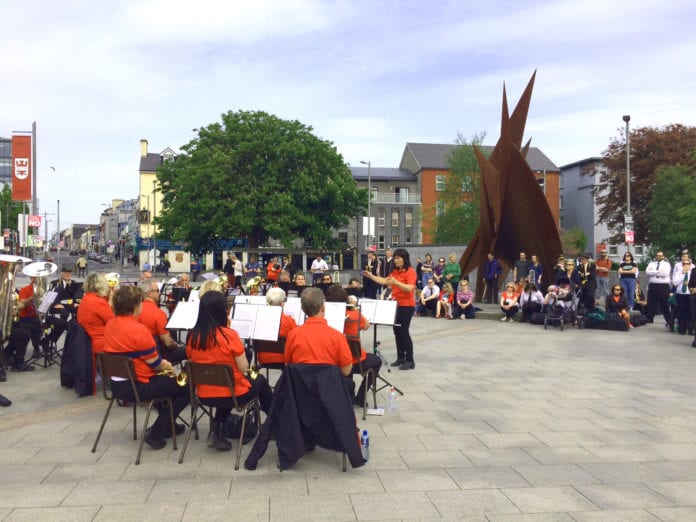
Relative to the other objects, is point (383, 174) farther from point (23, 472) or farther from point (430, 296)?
point (23, 472)

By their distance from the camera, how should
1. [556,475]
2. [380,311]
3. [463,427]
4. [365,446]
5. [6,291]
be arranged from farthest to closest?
[6,291] < [380,311] < [463,427] < [365,446] < [556,475]

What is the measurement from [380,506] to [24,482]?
2.69 m

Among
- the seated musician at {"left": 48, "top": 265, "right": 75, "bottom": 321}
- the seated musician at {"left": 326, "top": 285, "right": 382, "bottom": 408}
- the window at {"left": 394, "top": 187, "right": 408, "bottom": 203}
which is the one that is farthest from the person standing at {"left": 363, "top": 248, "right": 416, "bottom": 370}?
the window at {"left": 394, "top": 187, "right": 408, "bottom": 203}

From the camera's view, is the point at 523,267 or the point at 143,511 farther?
the point at 523,267

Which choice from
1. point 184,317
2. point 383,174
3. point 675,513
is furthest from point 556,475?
point 383,174

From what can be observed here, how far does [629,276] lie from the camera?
15.6 m

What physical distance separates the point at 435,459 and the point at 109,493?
2553mm

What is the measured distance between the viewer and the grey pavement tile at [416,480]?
14.8 ft

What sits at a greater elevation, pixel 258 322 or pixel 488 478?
pixel 258 322

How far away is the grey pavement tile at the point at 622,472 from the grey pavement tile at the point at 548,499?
1.47ft

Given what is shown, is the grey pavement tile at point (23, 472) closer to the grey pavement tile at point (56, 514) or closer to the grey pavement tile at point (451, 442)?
the grey pavement tile at point (56, 514)

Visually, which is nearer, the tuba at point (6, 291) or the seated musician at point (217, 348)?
the seated musician at point (217, 348)

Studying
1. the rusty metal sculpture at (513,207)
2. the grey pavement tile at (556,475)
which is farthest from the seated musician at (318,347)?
the rusty metal sculpture at (513,207)

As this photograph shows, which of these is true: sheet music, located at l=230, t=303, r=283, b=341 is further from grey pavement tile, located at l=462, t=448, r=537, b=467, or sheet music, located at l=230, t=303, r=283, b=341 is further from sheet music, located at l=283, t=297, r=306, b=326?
grey pavement tile, located at l=462, t=448, r=537, b=467
